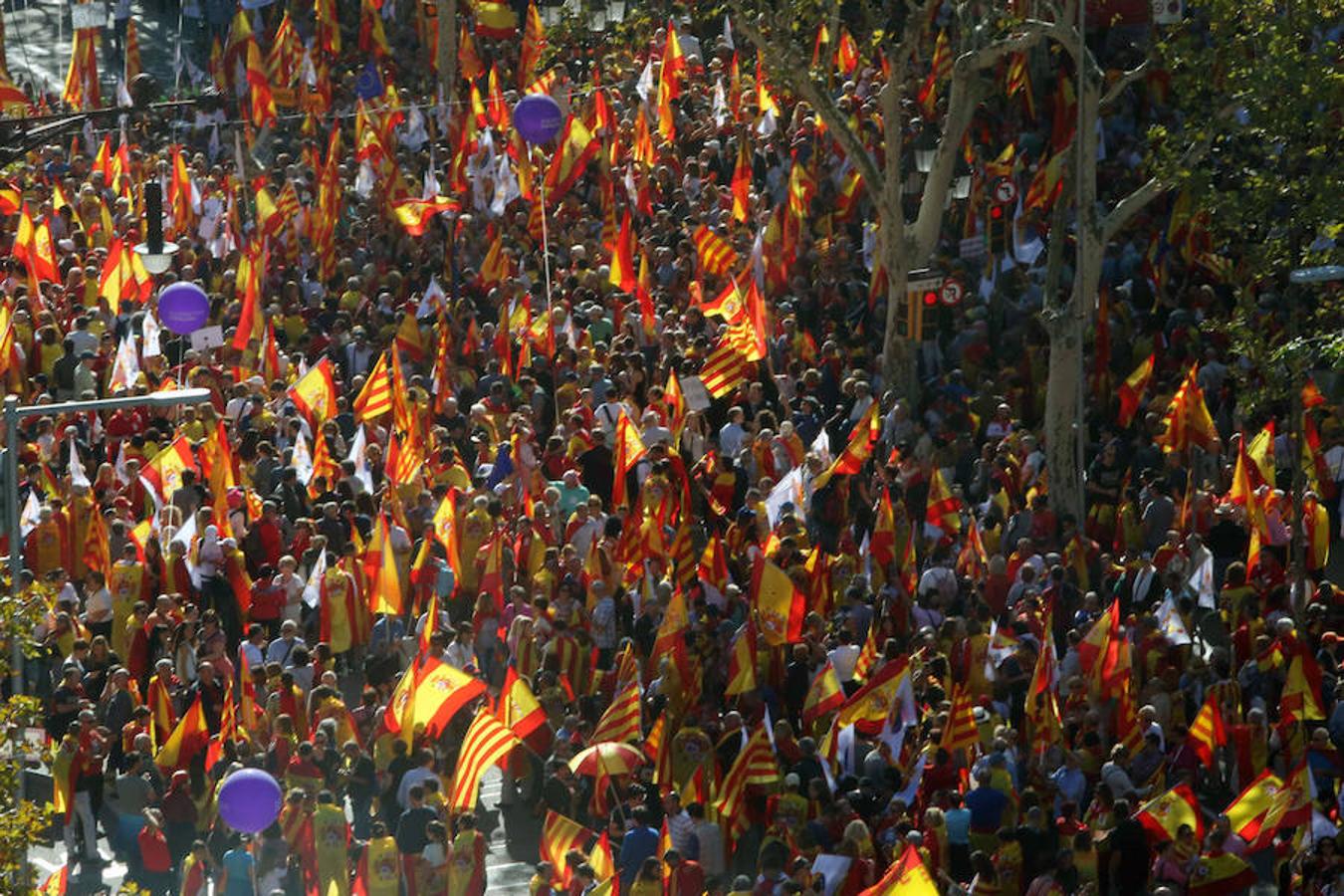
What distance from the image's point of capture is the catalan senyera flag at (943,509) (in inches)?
1069

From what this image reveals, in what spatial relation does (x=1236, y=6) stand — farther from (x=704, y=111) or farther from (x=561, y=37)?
(x=561, y=37)

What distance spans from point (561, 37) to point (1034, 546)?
17598 mm

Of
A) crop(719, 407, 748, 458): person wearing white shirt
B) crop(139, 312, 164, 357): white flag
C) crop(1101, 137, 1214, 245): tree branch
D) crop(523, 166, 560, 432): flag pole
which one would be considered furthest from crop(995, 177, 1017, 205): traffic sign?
crop(139, 312, 164, 357): white flag

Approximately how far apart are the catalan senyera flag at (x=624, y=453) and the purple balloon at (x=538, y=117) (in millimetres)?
9195

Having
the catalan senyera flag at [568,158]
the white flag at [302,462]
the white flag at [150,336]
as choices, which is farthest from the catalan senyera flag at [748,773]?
the catalan senyera flag at [568,158]

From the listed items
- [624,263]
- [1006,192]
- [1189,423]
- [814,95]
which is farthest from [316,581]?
[1006,192]

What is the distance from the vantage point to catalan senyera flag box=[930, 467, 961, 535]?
1069 inches

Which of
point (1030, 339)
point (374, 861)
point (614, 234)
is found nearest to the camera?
point (374, 861)

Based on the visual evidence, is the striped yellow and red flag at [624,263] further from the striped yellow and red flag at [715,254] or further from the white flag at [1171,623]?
the white flag at [1171,623]

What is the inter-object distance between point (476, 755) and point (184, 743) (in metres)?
2.55

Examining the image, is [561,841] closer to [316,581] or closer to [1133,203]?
[316,581]

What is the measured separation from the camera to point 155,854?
23.8 m

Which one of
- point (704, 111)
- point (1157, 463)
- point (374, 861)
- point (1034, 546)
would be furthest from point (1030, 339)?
point (374, 861)

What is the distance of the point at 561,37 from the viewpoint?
42.6 meters
